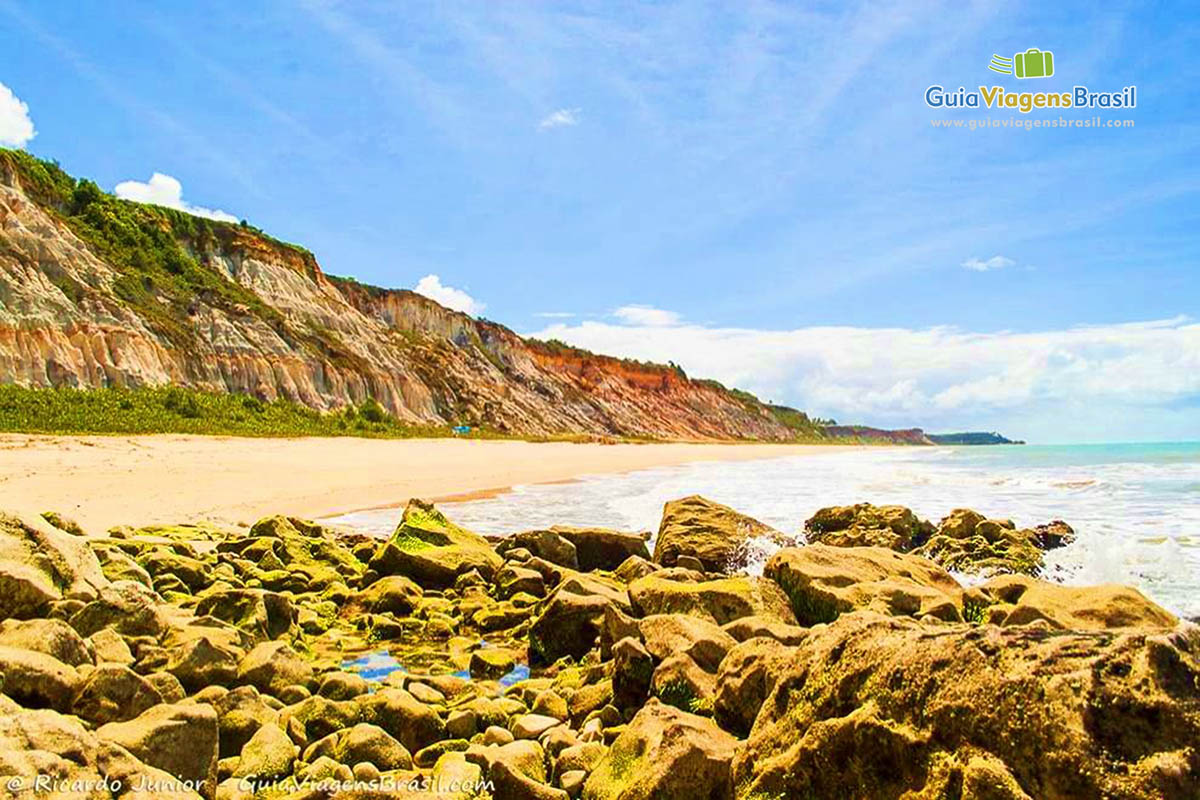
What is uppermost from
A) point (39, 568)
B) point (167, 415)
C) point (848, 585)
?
point (167, 415)

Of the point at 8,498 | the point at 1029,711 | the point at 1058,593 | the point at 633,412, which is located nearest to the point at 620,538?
the point at 1058,593

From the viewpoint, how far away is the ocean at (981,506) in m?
11.5

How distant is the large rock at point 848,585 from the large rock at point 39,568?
5881 mm

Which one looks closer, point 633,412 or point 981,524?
point 981,524

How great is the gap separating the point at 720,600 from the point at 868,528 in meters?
8.28

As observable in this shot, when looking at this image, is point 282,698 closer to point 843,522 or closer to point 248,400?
point 843,522

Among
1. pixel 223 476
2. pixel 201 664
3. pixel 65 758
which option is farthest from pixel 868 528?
pixel 223 476

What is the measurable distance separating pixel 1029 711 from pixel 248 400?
41.4 metres

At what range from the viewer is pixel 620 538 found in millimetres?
11297

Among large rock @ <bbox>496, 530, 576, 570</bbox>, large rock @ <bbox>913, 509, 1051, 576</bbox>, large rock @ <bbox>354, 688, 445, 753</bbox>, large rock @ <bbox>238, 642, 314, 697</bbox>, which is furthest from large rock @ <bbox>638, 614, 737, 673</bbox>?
large rock @ <bbox>913, 509, 1051, 576</bbox>

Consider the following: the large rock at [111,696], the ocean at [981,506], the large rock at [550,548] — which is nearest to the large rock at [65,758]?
the large rock at [111,696]

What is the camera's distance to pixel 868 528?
13.6 m

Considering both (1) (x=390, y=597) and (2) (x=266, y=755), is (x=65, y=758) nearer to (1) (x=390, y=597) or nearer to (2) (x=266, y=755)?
(2) (x=266, y=755)

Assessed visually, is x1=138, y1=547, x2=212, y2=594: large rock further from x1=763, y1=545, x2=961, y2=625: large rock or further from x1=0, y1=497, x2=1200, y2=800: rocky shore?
x1=763, y1=545, x2=961, y2=625: large rock
